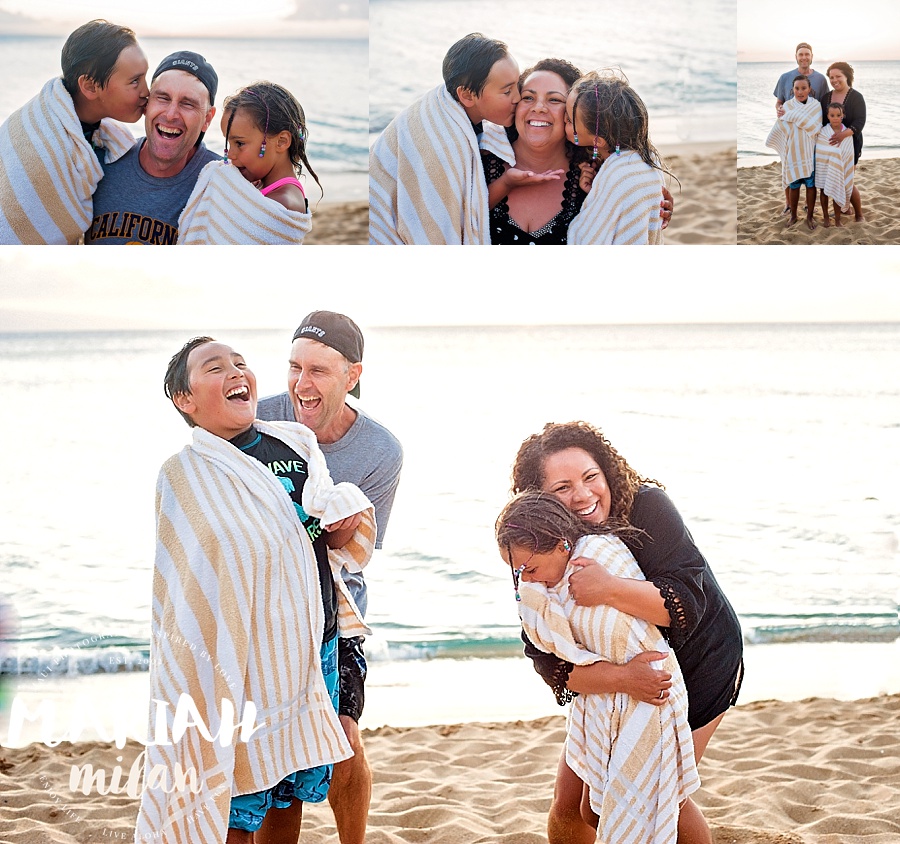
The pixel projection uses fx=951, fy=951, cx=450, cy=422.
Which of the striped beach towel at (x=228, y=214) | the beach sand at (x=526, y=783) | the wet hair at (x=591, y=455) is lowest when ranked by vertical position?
the beach sand at (x=526, y=783)

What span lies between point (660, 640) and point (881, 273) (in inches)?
53.7

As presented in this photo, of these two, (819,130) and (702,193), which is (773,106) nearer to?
(819,130)

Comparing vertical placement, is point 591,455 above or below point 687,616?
above

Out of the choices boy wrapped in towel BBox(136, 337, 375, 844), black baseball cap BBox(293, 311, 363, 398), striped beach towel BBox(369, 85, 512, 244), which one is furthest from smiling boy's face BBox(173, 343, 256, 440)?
striped beach towel BBox(369, 85, 512, 244)

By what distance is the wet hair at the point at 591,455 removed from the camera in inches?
96.5

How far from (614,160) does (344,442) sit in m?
1.04

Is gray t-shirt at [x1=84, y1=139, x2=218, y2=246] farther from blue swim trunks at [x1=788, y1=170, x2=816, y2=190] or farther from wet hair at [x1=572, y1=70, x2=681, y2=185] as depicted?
blue swim trunks at [x1=788, y1=170, x2=816, y2=190]

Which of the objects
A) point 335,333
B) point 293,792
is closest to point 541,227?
point 335,333

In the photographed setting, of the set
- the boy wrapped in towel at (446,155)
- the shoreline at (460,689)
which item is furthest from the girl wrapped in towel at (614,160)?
the shoreline at (460,689)

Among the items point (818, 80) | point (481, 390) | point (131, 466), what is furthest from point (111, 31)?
point (818, 80)

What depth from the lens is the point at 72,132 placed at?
2.45 metres

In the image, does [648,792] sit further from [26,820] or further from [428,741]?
[26,820]

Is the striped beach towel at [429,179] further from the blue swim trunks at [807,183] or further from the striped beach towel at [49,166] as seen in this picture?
the blue swim trunks at [807,183]

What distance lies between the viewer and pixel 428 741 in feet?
10.7
